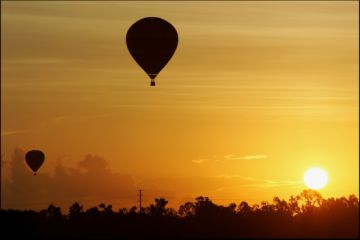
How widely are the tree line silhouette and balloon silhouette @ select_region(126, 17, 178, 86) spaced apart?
16.0m

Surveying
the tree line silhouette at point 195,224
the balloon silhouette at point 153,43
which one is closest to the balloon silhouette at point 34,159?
the tree line silhouette at point 195,224

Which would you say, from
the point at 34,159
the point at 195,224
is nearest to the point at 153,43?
the point at 195,224

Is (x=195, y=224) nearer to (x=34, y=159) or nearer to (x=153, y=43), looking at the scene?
(x=153, y=43)

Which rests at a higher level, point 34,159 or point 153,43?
point 153,43

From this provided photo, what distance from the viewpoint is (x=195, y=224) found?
366 ft

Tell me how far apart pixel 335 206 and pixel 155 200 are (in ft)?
180

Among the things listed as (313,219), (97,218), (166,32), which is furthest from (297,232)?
(97,218)

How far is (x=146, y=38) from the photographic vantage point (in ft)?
382

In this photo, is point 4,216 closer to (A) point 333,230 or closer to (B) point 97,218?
(B) point 97,218

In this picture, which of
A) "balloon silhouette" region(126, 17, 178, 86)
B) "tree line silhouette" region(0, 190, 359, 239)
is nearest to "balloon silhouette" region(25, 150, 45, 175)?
Result: "tree line silhouette" region(0, 190, 359, 239)

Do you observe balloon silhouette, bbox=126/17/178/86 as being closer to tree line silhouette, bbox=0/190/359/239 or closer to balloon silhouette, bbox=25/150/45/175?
tree line silhouette, bbox=0/190/359/239

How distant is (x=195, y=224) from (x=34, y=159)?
55611mm

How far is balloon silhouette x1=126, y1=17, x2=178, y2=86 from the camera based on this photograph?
4564 inches

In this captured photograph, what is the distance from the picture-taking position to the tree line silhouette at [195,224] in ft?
314
